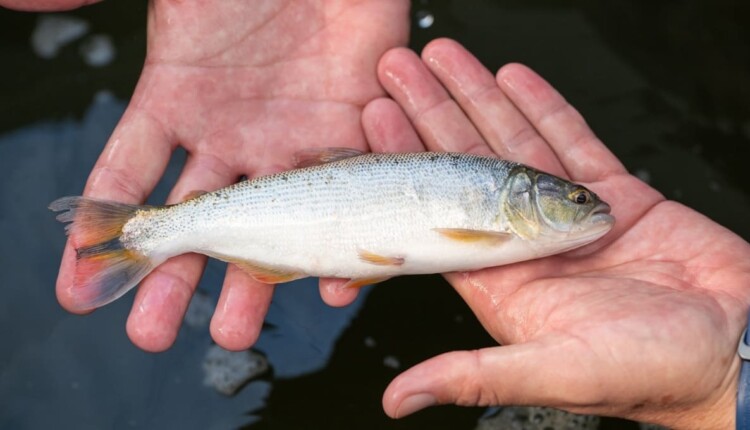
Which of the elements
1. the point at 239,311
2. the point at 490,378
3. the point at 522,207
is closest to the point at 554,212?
the point at 522,207

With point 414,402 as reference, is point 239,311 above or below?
below

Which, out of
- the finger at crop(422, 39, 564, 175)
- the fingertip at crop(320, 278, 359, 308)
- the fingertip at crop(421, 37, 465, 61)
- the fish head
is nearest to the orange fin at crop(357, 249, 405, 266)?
the fingertip at crop(320, 278, 359, 308)

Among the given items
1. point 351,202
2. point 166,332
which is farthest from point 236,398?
point 351,202

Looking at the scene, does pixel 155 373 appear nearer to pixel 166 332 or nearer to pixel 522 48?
pixel 166 332

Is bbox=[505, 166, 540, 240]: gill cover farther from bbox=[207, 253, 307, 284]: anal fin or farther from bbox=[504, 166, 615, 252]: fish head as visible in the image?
bbox=[207, 253, 307, 284]: anal fin

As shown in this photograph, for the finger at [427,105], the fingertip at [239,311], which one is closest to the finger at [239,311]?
the fingertip at [239,311]

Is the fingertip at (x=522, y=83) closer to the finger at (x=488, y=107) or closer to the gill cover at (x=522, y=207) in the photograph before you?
the finger at (x=488, y=107)

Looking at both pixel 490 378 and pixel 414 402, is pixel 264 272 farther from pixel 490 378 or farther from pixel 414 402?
pixel 490 378
